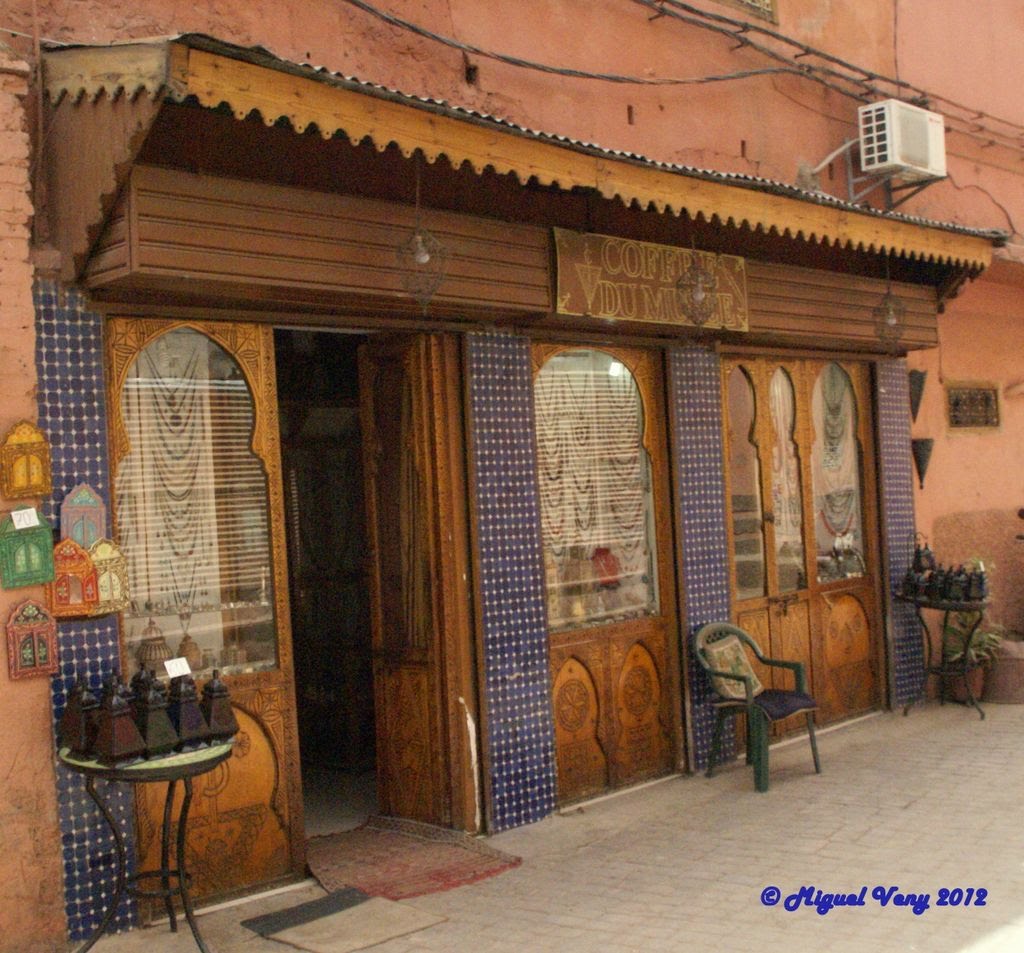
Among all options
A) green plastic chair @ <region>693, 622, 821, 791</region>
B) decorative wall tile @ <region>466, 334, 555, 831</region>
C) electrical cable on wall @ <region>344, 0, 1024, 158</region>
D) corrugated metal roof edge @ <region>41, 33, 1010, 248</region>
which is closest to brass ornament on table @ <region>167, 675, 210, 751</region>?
decorative wall tile @ <region>466, 334, 555, 831</region>

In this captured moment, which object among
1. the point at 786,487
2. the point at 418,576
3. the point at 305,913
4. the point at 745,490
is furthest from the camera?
the point at 786,487

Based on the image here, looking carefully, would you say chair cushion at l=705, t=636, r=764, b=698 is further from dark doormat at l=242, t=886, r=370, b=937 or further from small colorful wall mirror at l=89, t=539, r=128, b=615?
small colorful wall mirror at l=89, t=539, r=128, b=615

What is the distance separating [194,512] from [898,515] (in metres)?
5.75

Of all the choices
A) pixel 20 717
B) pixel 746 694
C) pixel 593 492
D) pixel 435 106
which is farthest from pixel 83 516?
pixel 746 694

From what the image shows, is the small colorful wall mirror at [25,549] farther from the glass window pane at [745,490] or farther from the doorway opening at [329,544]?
the glass window pane at [745,490]

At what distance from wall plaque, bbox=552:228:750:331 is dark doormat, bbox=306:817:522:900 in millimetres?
2788

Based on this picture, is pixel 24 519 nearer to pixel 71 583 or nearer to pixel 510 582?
pixel 71 583

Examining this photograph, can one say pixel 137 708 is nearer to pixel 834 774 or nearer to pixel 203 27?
pixel 203 27

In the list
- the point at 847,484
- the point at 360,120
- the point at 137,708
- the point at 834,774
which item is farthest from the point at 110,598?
the point at 847,484

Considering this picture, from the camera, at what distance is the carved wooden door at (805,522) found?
7.92 m

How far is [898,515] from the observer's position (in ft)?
29.5

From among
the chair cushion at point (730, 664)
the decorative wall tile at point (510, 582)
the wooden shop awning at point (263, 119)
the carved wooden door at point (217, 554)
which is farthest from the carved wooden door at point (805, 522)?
the carved wooden door at point (217, 554)

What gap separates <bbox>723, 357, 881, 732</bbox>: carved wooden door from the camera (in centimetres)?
792

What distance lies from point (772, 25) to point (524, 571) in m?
4.52
